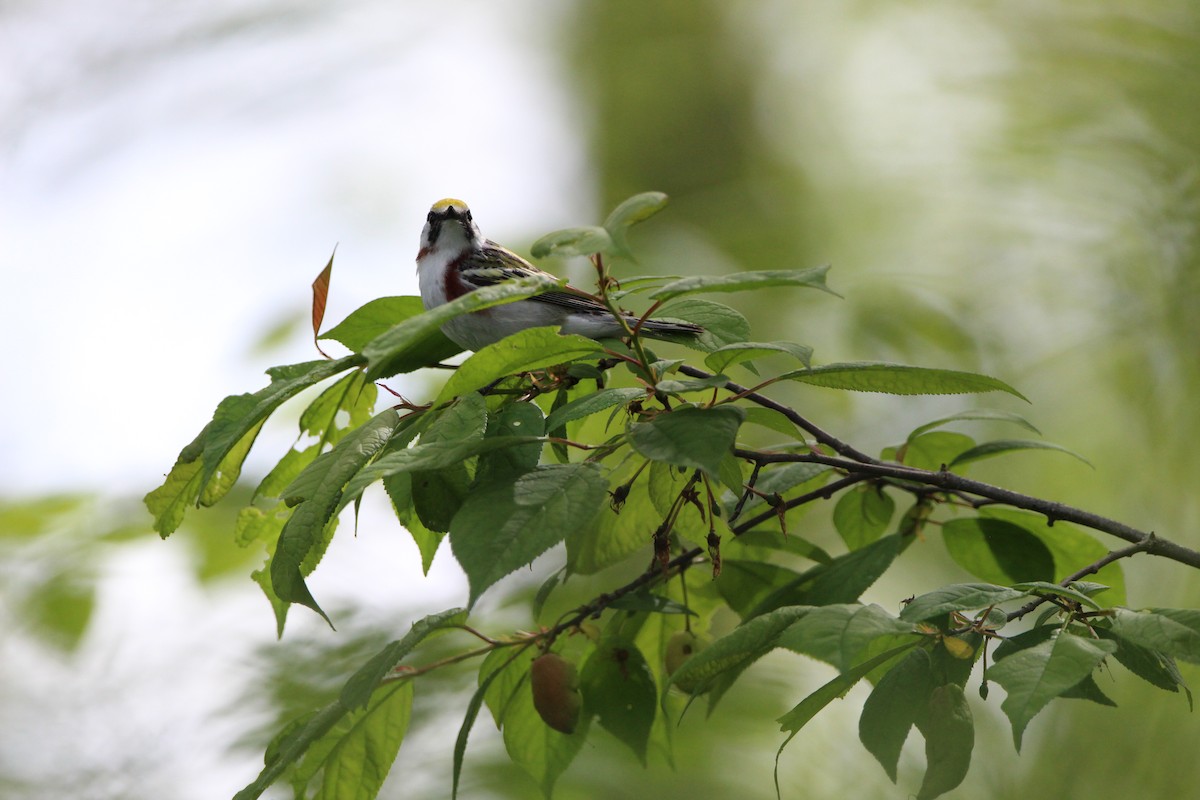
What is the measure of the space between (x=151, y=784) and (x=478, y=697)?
115 centimetres

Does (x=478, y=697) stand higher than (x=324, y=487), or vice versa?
(x=324, y=487)

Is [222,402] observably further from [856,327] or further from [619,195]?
[619,195]

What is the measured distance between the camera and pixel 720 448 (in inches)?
23.6

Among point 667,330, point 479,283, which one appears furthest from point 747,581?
point 479,283

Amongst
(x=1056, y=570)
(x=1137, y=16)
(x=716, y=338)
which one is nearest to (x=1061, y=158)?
(x=1137, y=16)

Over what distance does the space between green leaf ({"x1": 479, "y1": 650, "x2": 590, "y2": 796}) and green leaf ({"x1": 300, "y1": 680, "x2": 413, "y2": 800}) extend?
8 cm

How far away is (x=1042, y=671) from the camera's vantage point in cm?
56

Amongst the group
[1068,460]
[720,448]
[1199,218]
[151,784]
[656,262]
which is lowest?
[1068,460]

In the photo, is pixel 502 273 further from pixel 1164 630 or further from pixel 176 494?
pixel 1164 630

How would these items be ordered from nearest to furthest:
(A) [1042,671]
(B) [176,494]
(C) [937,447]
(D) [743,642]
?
(A) [1042,671]
(D) [743,642]
(B) [176,494]
(C) [937,447]

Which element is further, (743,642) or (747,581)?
(747,581)

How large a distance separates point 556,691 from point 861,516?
46cm

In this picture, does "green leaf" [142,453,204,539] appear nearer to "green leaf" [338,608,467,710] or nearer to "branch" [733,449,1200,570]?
"green leaf" [338,608,467,710]

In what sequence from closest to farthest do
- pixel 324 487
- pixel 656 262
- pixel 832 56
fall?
1. pixel 324 487
2. pixel 656 262
3. pixel 832 56
